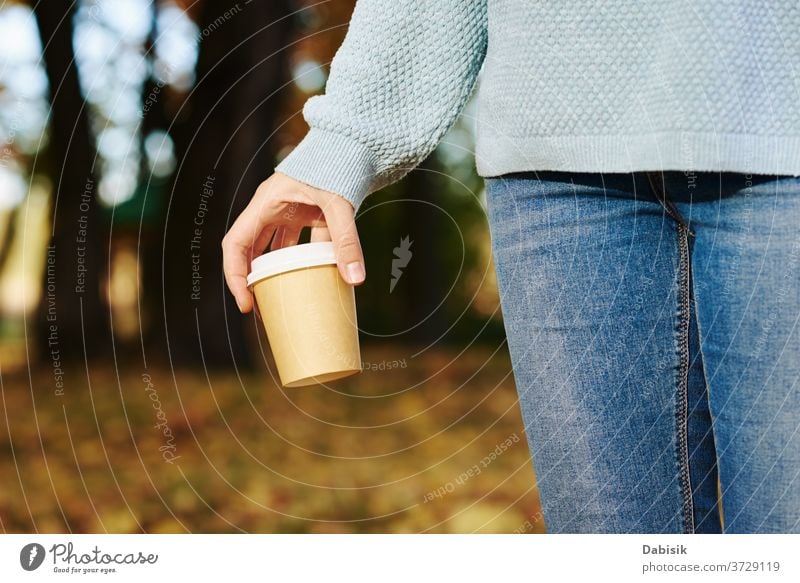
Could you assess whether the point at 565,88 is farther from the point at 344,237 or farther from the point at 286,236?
the point at 286,236

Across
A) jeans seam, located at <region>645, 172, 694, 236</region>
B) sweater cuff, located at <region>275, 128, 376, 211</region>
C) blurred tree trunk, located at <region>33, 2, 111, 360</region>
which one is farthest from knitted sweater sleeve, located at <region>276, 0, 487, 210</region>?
blurred tree trunk, located at <region>33, 2, 111, 360</region>

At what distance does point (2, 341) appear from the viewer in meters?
18.9

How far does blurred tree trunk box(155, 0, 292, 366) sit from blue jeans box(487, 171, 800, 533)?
220 inches

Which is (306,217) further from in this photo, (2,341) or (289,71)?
(2,341)

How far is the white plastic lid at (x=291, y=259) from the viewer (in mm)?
1680

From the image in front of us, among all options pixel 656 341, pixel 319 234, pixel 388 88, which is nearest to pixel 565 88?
pixel 388 88

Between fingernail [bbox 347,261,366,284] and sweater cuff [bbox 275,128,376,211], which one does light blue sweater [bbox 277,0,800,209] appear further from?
fingernail [bbox 347,261,366,284]

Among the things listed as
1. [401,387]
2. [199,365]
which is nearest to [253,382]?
[199,365]

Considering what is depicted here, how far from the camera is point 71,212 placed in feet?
26.1

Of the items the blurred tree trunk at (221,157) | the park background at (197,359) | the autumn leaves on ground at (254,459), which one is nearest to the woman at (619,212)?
the park background at (197,359)

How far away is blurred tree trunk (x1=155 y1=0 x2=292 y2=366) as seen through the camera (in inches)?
280

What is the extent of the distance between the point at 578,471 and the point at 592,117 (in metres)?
0.64

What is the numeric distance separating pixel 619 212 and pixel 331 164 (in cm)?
55

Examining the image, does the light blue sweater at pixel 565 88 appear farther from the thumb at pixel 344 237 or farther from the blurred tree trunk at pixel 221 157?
the blurred tree trunk at pixel 221 157
